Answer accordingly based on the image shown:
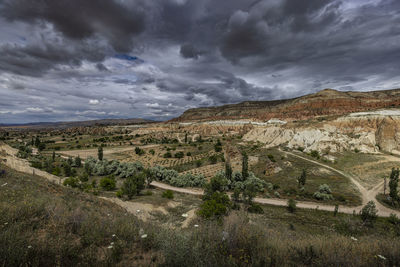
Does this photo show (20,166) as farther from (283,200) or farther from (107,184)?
(283,200)

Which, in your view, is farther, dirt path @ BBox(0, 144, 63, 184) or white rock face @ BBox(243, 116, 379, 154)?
white rock face @ BBox(243, 116, 379, 154)

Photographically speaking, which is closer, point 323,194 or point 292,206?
point 292,206

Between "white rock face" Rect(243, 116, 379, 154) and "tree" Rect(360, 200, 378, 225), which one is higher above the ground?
"white rock face" Rect(243, 116, 379, 154)

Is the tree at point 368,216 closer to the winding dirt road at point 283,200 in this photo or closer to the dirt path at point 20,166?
the winding dirt road at point 283,200

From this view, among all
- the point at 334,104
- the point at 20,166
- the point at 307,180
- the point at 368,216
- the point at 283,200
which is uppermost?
the point at 334,104

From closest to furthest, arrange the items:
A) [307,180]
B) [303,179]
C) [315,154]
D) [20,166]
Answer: [20,166] → [303,179] → [307,180] → [315,154]

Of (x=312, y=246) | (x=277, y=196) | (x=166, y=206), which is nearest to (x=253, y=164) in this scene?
(x=277, y=196)

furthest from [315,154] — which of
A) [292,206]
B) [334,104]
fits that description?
[334,104]

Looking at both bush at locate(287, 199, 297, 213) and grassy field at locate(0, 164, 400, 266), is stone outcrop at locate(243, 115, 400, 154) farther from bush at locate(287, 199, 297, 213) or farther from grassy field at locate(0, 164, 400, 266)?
grassy field at locate(0, 164, 400, 266)

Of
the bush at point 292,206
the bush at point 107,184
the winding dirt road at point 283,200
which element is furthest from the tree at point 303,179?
the bush at point 107,184

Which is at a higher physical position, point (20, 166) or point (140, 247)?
point (140, 247)

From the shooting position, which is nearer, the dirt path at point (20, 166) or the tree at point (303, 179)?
the dirt path at point (20, 166)

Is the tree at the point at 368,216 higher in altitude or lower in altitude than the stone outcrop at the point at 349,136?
lower

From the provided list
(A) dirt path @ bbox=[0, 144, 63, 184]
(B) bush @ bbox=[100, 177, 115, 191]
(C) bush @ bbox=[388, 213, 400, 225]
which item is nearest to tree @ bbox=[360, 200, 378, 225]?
(C) bush @ bbox=[388, 213, 400, 225]
